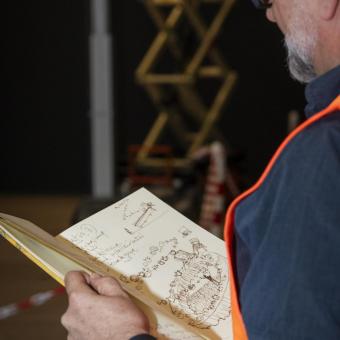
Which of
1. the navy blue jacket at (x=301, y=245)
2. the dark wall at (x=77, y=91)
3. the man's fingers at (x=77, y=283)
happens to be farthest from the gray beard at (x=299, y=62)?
the dark wall at (x=77, y=91)

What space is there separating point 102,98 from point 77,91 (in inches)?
99.8

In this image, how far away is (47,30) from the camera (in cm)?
803

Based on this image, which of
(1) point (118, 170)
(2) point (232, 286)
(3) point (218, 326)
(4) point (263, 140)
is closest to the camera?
(2) point (232, 286)

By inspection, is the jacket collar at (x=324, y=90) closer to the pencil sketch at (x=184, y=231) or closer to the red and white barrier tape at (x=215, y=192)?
the pencil sketch at (x=184, y=231)

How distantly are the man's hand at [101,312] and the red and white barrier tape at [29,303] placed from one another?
2.87 m

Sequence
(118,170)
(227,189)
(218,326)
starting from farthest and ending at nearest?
(118,170) → (227,189) → (218,326)

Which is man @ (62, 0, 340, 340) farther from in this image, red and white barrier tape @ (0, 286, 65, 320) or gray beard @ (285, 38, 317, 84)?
red and white barrier tape @ (0, 286, 65, 320)

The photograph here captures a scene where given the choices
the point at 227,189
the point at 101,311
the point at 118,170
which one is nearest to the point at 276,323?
the point at 101,311

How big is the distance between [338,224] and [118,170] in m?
5.92

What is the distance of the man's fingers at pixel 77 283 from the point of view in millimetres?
925

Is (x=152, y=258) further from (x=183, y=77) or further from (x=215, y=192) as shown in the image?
(x=183, y=77)

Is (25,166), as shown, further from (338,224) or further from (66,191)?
(338,224)

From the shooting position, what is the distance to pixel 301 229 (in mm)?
683

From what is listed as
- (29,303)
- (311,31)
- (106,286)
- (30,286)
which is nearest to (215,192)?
(30,286)
